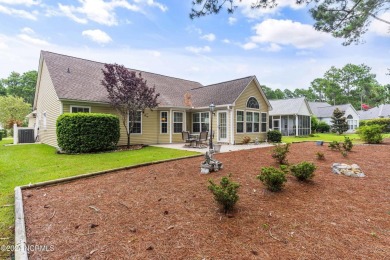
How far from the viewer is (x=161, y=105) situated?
14352 millimetres

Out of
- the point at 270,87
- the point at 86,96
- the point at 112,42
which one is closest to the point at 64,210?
the point at 86,96

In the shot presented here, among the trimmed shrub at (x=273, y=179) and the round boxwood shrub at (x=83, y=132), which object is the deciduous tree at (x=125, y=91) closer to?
the round boxwood shrub at (x=83, y=132)

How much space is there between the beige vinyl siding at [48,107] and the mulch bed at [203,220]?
886cm

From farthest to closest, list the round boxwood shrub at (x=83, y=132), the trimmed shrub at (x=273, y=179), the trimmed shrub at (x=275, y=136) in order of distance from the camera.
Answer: the trimmed shrub at (x=275, y=136) → the round boxwood shrub at (x=83, y=132) → the trimmed shrub at (x=273, y=179)

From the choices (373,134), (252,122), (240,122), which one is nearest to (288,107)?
(252,122)

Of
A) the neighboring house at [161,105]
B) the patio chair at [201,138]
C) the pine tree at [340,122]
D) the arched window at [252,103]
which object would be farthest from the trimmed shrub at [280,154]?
the pine tree at [340,122]

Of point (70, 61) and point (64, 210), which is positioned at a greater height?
point (70, 61)

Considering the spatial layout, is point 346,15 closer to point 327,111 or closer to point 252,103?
point 252,103

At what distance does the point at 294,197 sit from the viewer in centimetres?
418

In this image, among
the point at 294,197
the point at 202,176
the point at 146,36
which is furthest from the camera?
the point at 146,36

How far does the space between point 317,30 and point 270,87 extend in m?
→ 64.3

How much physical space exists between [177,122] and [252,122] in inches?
229

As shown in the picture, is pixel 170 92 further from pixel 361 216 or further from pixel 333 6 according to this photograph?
pixel 361 216

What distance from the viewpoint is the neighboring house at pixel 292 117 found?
2381 centimetres
